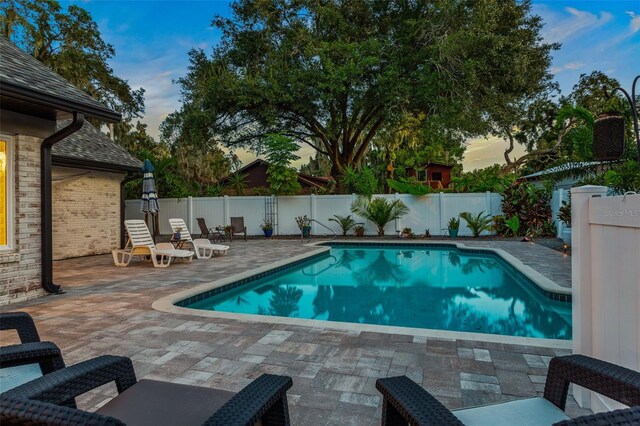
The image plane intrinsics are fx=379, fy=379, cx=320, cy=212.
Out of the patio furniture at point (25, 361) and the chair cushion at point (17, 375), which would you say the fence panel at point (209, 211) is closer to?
the patio furniture at point (25, 361)

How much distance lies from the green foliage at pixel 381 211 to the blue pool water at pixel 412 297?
4.34 m

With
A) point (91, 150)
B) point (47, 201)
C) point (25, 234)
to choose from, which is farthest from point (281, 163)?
point (25, 234)

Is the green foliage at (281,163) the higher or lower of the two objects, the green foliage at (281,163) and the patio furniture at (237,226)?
the higher

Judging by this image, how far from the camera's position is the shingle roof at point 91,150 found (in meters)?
9.65

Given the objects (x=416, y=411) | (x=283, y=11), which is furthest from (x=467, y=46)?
(x=416, y=411)

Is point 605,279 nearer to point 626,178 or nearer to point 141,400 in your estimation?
point 141,400

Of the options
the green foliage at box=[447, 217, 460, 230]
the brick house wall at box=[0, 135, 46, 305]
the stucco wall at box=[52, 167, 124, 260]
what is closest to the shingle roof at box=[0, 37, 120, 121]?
the brick house wall at box=[0, 135, 46, 305]

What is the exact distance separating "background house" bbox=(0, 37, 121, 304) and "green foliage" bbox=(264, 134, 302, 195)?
9555mm

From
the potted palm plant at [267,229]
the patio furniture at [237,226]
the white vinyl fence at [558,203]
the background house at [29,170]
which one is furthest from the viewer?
the potted palm plant at [267,229]

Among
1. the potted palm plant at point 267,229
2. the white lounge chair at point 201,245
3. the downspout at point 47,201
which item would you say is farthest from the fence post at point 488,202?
the downspout at point 47,201

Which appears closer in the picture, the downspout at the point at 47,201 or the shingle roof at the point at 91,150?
the downspout at the point at 47,201

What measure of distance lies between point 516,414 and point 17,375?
7.95 ft

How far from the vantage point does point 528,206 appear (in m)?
13.0

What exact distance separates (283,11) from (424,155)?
13253mm
